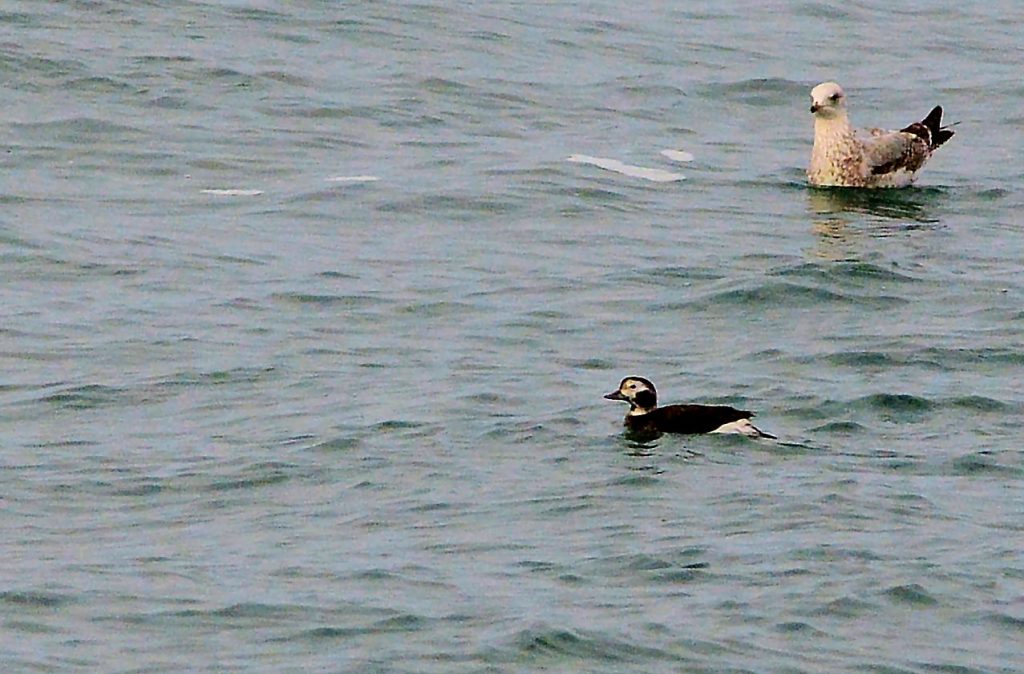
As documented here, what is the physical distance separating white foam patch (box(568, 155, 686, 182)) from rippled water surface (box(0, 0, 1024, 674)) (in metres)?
0.11

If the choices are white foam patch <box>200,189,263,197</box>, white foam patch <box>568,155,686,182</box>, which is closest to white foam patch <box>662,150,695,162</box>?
white foam patch <box>568,155,686,182</box>

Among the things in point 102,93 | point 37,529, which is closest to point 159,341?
point 37,529

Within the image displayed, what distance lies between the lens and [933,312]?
18.0m

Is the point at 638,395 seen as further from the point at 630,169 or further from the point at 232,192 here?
the point at 630,169

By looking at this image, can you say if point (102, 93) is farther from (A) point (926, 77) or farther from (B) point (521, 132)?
(A) point (926, 77)

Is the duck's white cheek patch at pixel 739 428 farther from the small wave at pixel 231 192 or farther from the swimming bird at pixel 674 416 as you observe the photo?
the small wave at pixel 231 192

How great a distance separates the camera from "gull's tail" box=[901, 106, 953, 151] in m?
23.5

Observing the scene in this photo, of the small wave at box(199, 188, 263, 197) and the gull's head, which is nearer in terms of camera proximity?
the small wave at box(199, 188, 263, 197)

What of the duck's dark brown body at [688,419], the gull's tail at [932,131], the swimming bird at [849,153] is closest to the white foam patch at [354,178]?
the swimming bird at [849,153]

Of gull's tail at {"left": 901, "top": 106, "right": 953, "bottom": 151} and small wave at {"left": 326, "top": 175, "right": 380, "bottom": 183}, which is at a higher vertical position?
gull's tail at {"left": 901, "top": 106, "right": 953, "bottom": 151}

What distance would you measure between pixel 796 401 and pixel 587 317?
297 cm

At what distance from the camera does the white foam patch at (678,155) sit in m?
24.1

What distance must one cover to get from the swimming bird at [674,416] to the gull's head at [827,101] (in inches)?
344

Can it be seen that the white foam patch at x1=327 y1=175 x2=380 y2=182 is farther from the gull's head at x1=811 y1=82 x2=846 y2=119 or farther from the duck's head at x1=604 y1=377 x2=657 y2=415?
the duck's head at x1=604 y1=377 x2=657 y2=415
